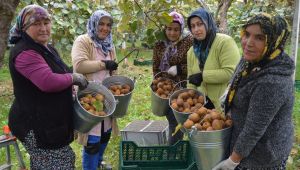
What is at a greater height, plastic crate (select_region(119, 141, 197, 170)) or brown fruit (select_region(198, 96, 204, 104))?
brown fruit (select_region(198, 96, 204, 104))

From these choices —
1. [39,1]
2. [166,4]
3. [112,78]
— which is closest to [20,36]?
[112,78]

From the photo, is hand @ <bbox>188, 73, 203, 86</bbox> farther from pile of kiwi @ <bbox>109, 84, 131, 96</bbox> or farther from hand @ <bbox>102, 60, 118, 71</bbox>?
hand @ <bbox>102, 60, 118, 71</bbox>

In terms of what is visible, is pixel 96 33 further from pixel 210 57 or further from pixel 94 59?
pixel 210 57

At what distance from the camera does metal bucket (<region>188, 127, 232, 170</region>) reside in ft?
5.74

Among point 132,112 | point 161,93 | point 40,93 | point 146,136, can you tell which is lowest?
point 132,112

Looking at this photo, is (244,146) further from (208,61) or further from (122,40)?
(122,40)

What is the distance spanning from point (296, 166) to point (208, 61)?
1505 millimetres

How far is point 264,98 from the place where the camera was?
60.1 inches

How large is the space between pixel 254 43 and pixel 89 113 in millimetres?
1037

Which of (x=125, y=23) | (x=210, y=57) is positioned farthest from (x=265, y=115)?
(x=125, y=23)

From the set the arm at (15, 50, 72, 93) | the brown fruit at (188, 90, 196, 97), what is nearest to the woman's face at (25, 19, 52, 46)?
the arm at (15, 50, 72, 93)

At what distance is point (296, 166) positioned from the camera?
3.24 meters

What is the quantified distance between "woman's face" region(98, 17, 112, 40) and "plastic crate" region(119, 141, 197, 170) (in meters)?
0.87

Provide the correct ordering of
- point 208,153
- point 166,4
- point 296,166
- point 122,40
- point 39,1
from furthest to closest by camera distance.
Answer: point 122,40, point 39,1, point 296,166, point 166,4, point 208,153
